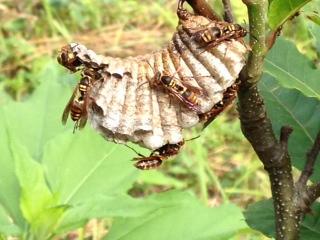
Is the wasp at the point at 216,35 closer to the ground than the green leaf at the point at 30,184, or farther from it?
closer to the ground

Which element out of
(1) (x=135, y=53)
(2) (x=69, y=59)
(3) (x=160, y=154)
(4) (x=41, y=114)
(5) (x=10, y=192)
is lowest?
(3) (x=160, y=154)

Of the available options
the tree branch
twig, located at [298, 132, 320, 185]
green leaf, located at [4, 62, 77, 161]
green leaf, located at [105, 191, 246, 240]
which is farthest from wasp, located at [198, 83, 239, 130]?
green leaf, located at [4, 62, 77, 161]

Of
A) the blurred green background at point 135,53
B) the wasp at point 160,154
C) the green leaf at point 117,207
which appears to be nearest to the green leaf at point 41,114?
the green leaf at point 117,207

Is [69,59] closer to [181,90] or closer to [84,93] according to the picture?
[84,93]

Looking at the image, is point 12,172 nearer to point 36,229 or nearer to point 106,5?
point 36,229

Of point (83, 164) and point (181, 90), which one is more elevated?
point (83, 164)

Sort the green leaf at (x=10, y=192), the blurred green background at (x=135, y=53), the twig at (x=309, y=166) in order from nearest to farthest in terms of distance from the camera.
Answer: the twig at (x=309, y=166), the green leaf at (x=10, y=192), the blurred green background at (x=135, y=53)

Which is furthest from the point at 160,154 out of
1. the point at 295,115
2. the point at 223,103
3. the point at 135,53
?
the point at 135,53

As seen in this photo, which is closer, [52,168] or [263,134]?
[263,134]

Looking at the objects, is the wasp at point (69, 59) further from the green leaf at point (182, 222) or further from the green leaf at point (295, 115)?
the green leaf at point (182, 222)
